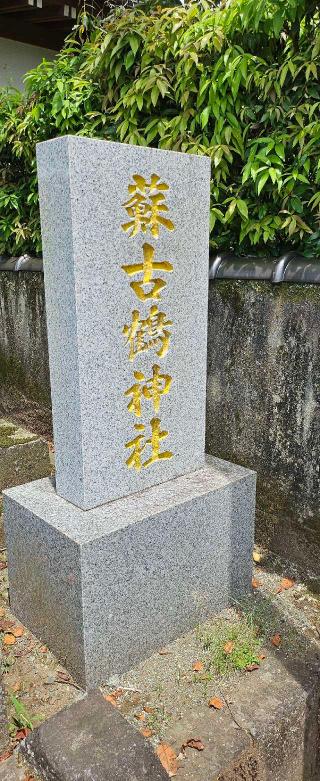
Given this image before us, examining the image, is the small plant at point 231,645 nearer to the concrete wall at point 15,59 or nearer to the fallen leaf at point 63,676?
the fallen leaf at point 63,676

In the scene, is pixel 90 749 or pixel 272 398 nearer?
pixel 90 749

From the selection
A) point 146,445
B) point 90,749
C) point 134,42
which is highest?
point 134,42

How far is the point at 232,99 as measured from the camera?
3.31 m

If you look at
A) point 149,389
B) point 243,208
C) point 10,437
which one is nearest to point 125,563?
point 149,389

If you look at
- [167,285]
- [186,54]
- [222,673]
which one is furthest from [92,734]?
[186,54]

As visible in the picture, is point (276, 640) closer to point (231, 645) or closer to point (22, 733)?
point (231, 645)

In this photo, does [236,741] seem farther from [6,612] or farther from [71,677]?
[6,612]

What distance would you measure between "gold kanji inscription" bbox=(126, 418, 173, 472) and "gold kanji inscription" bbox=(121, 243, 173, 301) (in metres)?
0.64

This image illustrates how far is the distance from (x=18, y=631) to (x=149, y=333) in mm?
1748

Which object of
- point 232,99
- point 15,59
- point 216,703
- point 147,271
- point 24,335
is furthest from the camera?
point 15,59

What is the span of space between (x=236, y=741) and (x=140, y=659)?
0.62 m

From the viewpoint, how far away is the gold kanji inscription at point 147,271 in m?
2.52

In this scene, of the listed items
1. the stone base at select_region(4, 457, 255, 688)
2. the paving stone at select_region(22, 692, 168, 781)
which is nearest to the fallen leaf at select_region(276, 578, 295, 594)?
the stone base at select_region(4, 457, 255, 688)

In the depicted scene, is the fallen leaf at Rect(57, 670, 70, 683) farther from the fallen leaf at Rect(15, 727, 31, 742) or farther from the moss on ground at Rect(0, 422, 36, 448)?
A: the moss on ground at Rect(0, 422, 36, 448)
